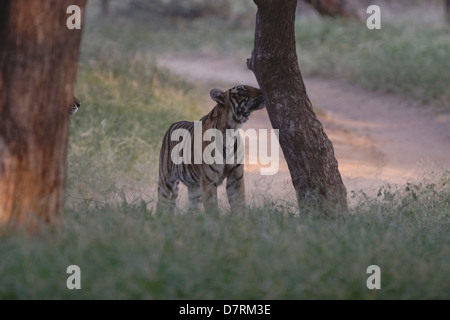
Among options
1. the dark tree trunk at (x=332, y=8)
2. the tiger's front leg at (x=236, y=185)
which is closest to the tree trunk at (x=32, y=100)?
the tiger's front leg at (x=236, y=185)

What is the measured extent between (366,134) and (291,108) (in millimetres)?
6120

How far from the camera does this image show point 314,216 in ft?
19.5

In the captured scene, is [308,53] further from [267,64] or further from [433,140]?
[267,64]

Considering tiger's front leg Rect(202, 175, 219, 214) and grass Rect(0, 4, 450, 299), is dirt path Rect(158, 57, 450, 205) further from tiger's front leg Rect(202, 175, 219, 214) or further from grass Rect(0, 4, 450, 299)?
grass Rect(0, 4, 450, 299)

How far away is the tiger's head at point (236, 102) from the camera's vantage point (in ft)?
20.7

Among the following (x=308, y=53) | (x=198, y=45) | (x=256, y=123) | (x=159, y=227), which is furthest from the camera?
(x=198, y=45)

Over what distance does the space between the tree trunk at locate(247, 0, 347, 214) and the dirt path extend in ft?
2.10

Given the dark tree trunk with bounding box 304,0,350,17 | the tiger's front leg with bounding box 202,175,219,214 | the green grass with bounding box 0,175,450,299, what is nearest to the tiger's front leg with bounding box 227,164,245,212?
the tiger's front leg with bounding box 202,175,219,214

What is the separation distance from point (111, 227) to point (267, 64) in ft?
7.43

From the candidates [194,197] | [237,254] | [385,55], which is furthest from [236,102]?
[385,55]

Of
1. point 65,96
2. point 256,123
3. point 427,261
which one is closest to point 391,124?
point 256,123

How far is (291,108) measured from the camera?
20.6ft

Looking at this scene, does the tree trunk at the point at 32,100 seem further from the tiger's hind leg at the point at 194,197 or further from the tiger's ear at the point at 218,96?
the tiger's hind leg at the point at 194,197

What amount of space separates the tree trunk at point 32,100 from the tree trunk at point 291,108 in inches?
87.9
